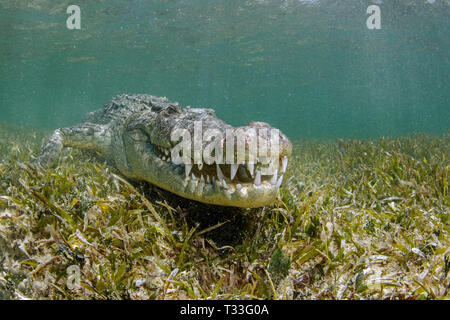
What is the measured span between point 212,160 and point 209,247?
0.64m

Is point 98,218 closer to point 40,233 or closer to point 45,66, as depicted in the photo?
point 40,233

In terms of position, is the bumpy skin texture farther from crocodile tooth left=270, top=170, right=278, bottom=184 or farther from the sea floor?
the sea floor

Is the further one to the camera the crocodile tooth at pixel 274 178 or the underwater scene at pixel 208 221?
the crocodile tooth at pixel 274 178

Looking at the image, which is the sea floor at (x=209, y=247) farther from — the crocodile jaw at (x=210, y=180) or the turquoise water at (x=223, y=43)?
the turquoise water at (x=223, y=43)

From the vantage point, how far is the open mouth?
1.81 metres

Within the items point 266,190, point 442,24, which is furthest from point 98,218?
point 442,24

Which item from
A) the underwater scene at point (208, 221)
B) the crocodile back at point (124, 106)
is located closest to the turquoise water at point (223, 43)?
the crocodile back at point (124, 106)

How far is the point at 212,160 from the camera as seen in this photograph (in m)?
1.85

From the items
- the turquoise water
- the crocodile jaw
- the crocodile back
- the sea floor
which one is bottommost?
the sea floor

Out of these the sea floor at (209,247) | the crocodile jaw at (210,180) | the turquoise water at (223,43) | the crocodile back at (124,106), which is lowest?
the sea floor at (209,247)

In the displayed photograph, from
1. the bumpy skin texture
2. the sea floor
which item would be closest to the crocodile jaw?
the bumpy skin texture

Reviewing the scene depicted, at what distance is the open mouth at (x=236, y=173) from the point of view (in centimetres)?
181

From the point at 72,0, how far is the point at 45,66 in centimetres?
1955

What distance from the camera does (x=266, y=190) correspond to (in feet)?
5.82
